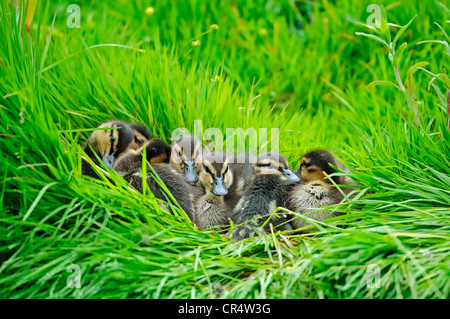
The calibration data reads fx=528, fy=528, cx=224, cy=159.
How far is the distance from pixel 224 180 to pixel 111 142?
72 centimetres

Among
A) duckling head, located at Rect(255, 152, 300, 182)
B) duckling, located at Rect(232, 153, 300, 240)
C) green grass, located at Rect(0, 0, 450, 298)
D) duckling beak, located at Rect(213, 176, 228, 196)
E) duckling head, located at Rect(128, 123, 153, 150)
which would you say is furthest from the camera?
duckling head, located at Rect(128, 123, 153, 150)

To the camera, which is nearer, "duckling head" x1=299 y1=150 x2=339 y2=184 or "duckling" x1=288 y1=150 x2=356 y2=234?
"duckling" x1=288 y1=150 x2=356 y2=234

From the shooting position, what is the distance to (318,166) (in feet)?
10.2

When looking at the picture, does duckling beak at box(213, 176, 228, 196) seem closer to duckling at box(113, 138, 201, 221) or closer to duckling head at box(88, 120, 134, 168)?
duckling at box(113, 138, 201, 221)

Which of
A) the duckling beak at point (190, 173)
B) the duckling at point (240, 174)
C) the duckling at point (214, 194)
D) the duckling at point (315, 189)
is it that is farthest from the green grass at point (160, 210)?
the duckling beak at point (190, 173)

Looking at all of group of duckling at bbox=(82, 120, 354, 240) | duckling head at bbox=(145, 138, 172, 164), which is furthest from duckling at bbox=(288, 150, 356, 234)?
duckling head at bbox=(145, 138, 172, 164)

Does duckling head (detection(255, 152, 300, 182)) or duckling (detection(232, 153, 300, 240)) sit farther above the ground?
duckling head (detection(255, 152, 300, 182))

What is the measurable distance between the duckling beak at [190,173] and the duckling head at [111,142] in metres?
0.38

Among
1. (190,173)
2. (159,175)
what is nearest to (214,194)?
(190,173)

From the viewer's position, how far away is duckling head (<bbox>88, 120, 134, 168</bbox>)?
3168 millimetres

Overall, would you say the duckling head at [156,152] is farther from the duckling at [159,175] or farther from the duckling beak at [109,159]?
the duckling beak at [109,159]

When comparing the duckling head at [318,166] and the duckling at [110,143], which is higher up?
the duckling at [110,143]

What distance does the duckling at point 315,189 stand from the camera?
116 inches
